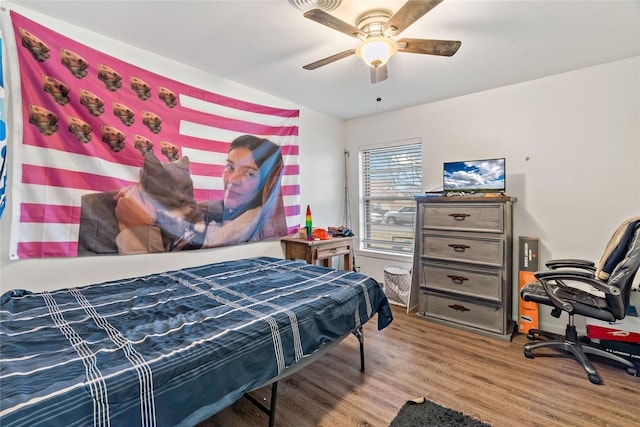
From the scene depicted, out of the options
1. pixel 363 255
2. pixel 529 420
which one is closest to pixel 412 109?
pixel 363 255

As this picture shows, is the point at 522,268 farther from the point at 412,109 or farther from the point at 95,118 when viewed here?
the point at 95,118

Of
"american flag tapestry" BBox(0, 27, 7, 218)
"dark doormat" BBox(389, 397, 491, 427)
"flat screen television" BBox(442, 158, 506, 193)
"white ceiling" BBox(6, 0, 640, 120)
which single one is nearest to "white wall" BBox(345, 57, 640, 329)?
"white ceiling" BBox(6, 0, 640, 120)

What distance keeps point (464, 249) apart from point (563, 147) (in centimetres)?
131

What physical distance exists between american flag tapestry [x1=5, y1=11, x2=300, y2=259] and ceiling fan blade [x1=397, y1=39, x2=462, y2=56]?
1.74m

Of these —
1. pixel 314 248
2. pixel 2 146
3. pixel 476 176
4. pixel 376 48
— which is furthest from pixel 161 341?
pixel 476 176

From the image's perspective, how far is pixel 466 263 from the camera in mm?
2912

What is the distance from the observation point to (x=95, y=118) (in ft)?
6.73

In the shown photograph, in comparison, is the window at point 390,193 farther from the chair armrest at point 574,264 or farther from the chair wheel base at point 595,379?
the chair wheel base at point 595,379

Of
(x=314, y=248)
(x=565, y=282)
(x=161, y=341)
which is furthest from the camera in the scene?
(x=314, y=248)

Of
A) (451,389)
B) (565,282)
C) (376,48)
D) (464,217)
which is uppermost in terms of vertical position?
(376,48)

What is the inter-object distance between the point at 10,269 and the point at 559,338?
417 centimetres

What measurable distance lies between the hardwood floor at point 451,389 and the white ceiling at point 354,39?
7.94 ft

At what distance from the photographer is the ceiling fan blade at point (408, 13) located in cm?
143

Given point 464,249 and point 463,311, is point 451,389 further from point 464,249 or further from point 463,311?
point 464,249
